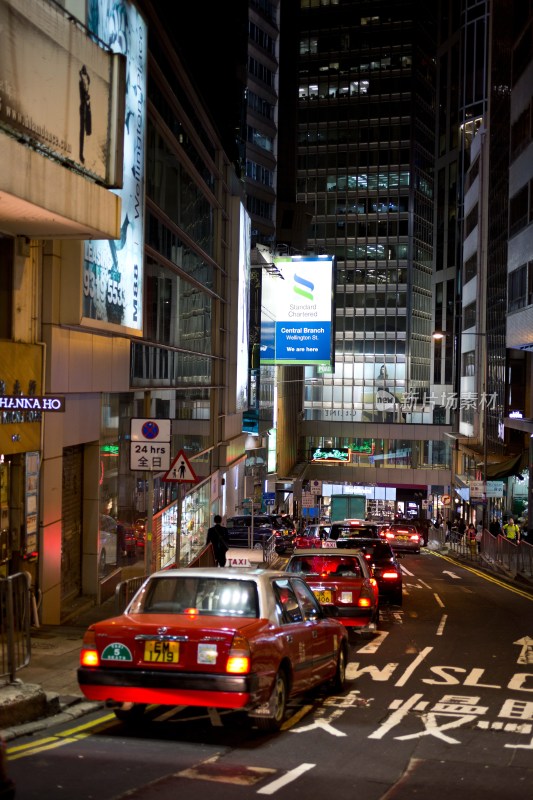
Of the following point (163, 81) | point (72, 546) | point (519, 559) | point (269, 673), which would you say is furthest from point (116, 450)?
point (519, 559)

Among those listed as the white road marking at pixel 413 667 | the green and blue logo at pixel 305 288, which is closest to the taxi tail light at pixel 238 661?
the white road marking at pixel 413 667

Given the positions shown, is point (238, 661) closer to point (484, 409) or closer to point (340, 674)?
point (340, 674)

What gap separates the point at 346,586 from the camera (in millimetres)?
16234

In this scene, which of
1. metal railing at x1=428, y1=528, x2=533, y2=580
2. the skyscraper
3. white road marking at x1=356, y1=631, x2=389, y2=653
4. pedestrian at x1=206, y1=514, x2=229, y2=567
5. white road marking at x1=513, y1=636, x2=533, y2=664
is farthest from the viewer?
the skyscraper

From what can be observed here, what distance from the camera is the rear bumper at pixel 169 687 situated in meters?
8.62

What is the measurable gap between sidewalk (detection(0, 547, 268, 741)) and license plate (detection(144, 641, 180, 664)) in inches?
Result: 49.8

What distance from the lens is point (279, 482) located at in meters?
74.9

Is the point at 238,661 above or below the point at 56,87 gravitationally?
below

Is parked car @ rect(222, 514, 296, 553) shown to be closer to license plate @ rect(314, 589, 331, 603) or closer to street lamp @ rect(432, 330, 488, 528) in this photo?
street lamp @ rect(432, 330, 488, 528)

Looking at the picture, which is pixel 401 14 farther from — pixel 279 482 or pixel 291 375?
pixel 279 482

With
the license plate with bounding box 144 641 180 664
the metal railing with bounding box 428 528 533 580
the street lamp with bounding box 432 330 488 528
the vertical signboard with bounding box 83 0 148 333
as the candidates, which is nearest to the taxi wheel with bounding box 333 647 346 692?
the license plate with bounding box 144 641 180 664

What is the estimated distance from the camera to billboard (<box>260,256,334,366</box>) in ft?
157

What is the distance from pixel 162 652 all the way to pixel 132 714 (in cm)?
105

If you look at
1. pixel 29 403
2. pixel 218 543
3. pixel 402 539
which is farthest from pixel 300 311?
pixel 29 403
